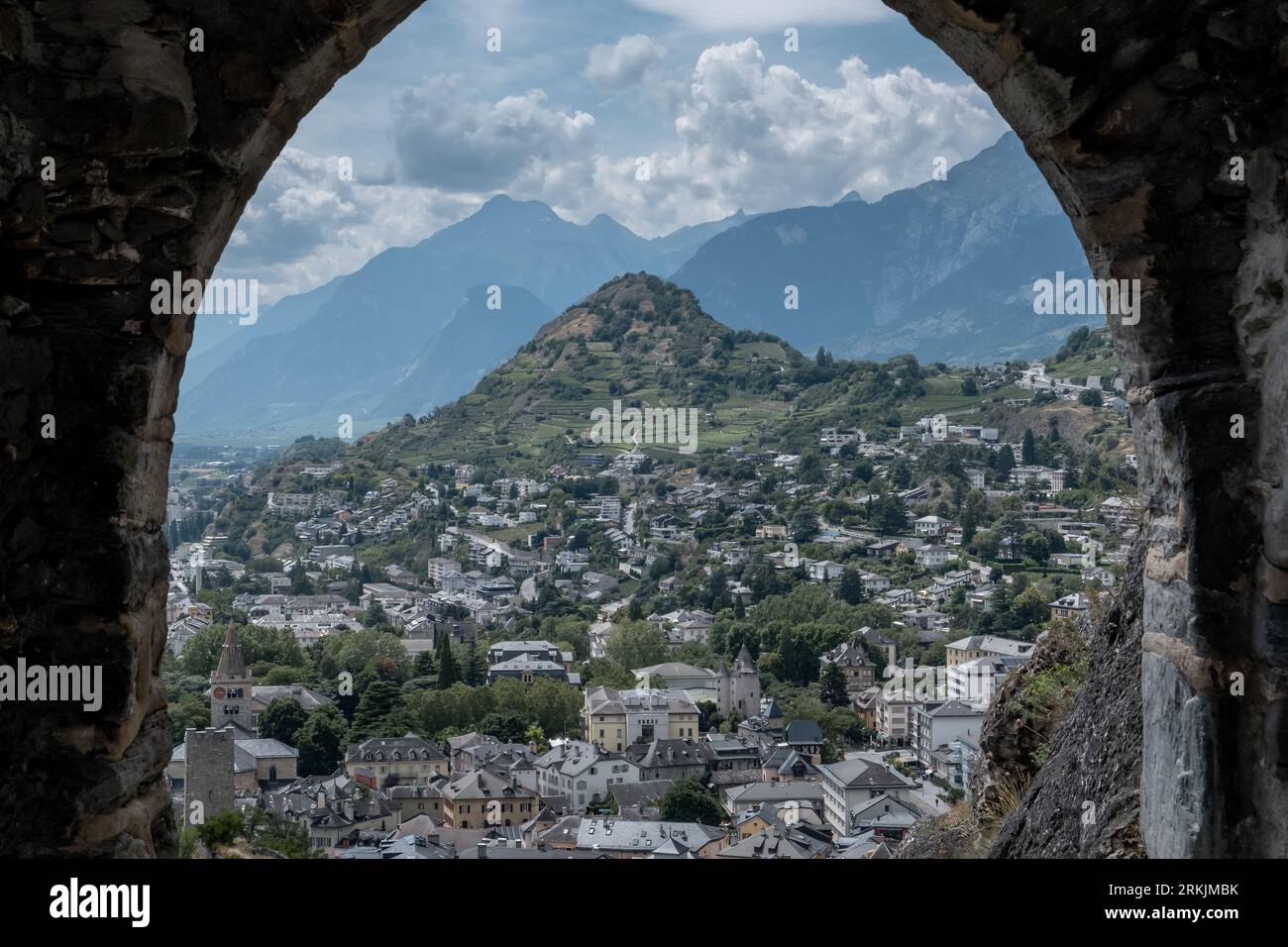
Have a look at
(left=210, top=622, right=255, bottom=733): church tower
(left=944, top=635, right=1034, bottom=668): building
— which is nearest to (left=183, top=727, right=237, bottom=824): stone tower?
(left=210, top=622, right=255, bottom=733): church tower

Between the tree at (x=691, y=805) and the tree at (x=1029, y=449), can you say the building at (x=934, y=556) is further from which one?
the tree at (x=691, y=805)

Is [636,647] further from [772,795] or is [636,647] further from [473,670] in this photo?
[772,795]

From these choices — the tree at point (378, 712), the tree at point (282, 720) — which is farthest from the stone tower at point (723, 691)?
the tree at point (282, 720)

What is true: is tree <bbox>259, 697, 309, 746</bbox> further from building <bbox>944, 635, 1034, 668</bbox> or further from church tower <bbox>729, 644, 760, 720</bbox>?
building <bbox>944, 635, 1034, 668</bbox>

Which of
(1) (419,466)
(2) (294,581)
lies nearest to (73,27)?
(2) (294,581)

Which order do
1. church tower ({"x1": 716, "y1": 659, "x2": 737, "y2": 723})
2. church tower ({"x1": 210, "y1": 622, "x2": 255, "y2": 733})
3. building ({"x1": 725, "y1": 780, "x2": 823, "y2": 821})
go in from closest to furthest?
building ({"x1": 725, "y1": 780, "x2": 823, "y2": 821}) < church tower ({"x1": 210, "y1": 622, "x2": 255, "y2": 733}) < church tower ({"x1": 716, "y1": 659, "x2": 737, "y2": 723})
